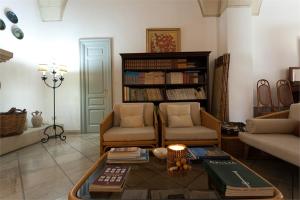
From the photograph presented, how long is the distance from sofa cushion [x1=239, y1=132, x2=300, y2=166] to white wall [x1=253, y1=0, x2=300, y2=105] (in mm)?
2652

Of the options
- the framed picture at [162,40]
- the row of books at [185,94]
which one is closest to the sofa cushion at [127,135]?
the row of books at [185,94]

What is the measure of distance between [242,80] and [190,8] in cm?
200

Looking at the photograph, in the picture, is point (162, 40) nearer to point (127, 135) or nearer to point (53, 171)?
point (127, 135)

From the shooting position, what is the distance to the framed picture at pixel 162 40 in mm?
4816

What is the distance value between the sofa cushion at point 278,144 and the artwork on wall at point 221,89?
1618 millimetres

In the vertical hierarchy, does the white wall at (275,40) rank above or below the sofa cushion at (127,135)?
above

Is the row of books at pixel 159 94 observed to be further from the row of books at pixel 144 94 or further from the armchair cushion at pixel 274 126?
the armchair cushion at pixel 274 126

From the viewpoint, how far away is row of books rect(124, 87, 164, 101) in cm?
444

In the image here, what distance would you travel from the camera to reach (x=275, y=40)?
15.7 ft

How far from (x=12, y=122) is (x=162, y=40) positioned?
334cm

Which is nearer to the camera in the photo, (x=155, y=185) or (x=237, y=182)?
(x=237, y=182)

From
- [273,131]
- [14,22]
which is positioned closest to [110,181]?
[273,131]

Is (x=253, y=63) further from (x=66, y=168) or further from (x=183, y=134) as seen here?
(x=66, y=168)

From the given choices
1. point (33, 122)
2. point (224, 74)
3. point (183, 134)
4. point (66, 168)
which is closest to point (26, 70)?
point (33, 122)
